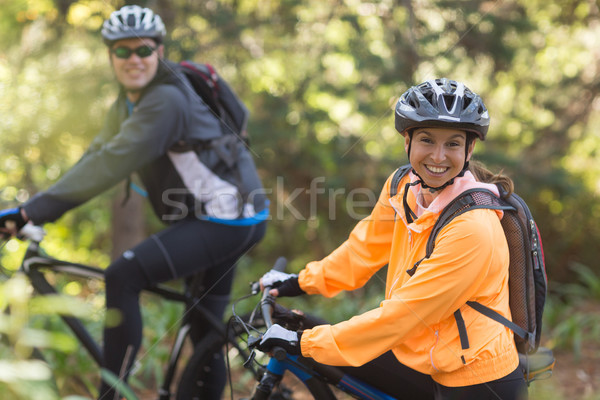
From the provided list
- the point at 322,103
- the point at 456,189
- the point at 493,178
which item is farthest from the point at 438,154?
the point at 322,103

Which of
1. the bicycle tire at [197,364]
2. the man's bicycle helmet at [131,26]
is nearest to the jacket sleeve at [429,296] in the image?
the bicycle tire at [197,364]

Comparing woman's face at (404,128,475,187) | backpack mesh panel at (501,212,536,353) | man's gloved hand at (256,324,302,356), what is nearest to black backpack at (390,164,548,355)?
backpack mesh panel at (501,212,536,353)

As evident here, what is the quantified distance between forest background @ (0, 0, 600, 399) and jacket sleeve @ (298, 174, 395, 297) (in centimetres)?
226

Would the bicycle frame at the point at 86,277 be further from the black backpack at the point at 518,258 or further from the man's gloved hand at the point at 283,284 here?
the black backpack at the point at 518,258

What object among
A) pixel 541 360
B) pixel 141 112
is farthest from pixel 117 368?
pixel 541 360

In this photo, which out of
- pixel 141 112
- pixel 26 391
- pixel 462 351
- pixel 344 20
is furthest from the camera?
pixel 344 20

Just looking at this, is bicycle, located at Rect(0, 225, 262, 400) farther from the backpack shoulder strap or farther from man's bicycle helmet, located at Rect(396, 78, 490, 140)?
man's bicycle helmet, located at Rect(396, 78, 490, 140)

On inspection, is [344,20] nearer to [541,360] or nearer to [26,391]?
[541,360]

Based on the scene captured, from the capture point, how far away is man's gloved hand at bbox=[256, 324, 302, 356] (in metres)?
1.93

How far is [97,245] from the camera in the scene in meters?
10.2

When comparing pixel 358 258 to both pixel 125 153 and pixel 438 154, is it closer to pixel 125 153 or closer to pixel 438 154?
pixel 438 154

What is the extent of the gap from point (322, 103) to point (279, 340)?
7.56 m

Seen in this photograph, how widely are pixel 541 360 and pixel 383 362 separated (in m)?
0.62

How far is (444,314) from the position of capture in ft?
6.17
